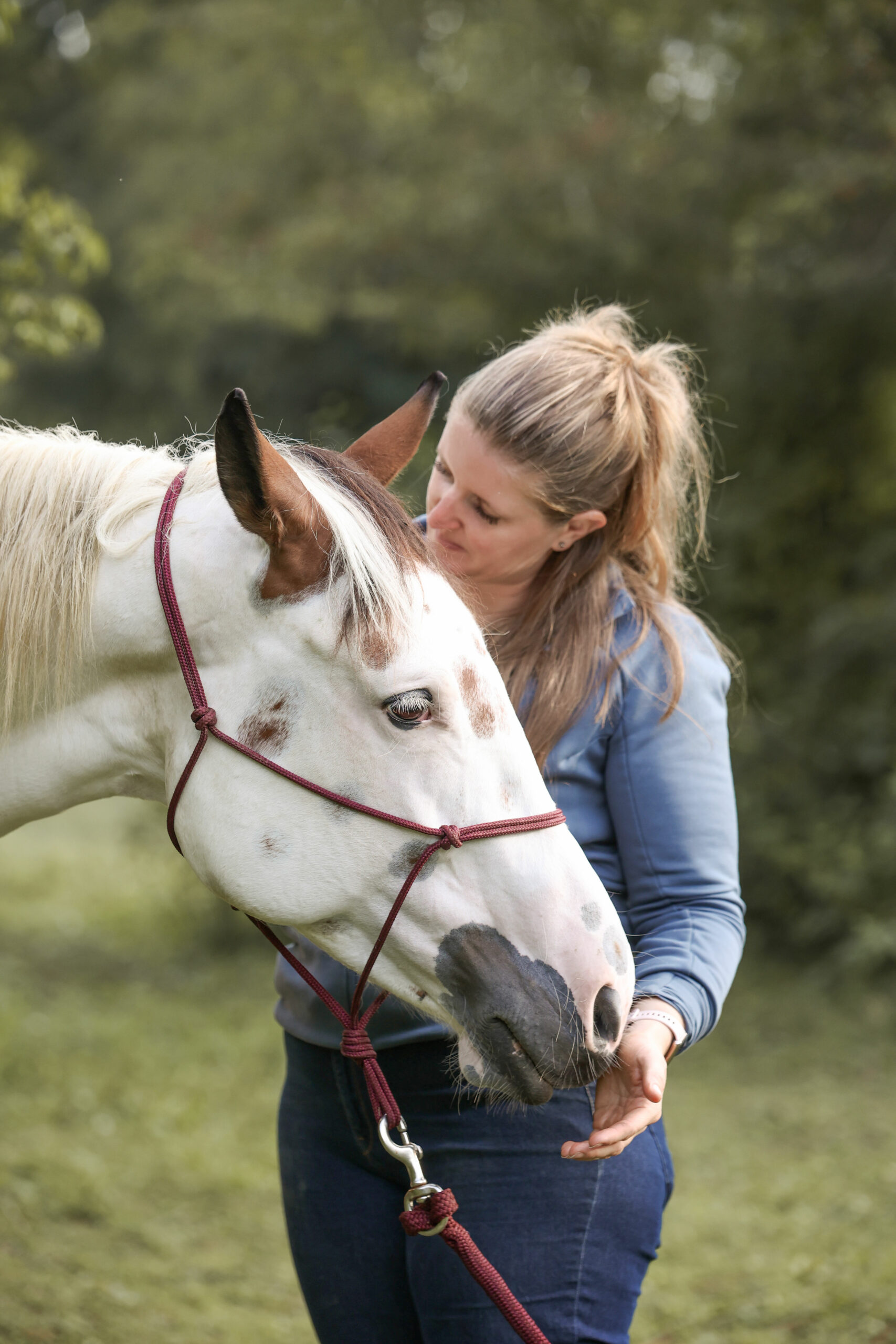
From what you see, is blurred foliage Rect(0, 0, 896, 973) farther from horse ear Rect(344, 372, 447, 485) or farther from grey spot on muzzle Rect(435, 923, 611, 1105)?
grey spot on muzzle Rect(435, 923, 611, 1105)

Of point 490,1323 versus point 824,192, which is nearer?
point 490,1323

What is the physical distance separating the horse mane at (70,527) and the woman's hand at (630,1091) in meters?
0.68

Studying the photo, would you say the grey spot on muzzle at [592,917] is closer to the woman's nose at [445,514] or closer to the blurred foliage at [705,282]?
Result: the woman's nose at [445,514]

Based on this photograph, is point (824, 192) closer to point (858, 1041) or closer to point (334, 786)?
point (858, 1041)

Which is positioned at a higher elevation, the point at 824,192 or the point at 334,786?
the point at 824,192

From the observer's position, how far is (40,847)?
12539 millimetres

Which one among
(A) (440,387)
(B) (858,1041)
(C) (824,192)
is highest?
(C) (824,192)

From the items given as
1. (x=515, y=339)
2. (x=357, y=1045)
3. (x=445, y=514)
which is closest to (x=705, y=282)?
(x=515, y=339)

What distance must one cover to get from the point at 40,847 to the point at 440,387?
11999 millimetres

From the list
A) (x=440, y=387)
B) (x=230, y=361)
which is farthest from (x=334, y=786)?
(x=230, y=361)

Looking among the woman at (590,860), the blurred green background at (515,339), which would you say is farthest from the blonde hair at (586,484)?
the blurred green background at (515,339)

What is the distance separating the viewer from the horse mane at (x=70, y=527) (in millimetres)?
1476

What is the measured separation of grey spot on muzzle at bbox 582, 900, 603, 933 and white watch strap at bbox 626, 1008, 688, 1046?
0.15m

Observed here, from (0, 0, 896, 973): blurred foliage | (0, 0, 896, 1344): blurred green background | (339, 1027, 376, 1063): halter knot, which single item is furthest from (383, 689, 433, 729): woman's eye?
(0, 0, 896, 973): blurred foliage
